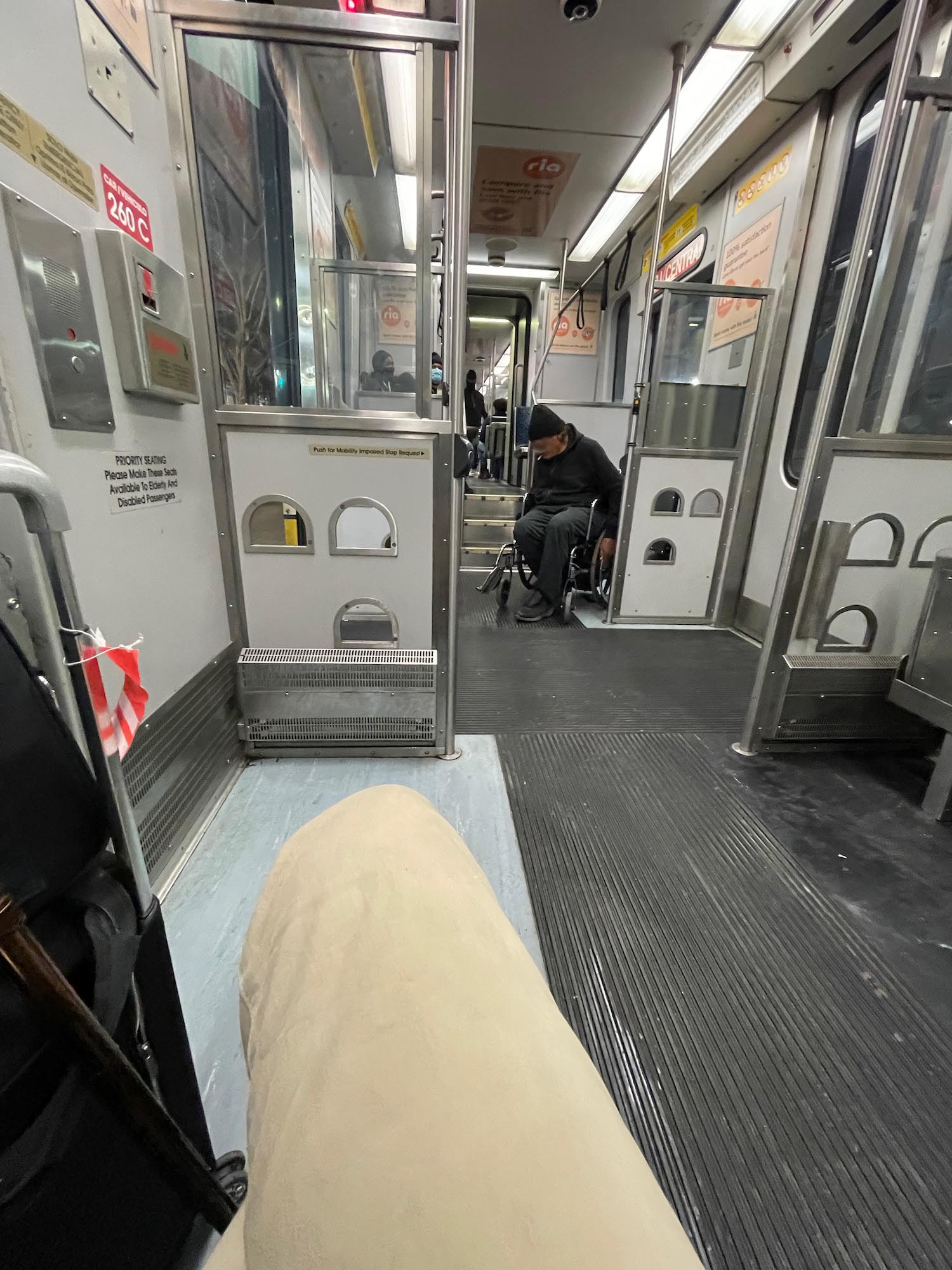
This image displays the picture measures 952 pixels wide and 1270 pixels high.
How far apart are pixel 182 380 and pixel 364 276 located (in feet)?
8.45

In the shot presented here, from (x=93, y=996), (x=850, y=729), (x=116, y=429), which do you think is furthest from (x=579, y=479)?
(x=93, y=996)

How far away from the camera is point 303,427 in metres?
1.83

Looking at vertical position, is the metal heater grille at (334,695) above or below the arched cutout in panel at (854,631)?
below

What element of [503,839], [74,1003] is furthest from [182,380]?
[503,839]

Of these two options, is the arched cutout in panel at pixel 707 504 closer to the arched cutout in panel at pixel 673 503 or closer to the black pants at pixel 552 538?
the arched cutout in panel at pixel 673 503

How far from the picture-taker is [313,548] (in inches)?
77.9

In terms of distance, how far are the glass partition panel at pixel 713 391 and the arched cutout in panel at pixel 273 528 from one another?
2.70m

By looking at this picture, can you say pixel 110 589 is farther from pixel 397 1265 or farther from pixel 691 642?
pixel 691 642

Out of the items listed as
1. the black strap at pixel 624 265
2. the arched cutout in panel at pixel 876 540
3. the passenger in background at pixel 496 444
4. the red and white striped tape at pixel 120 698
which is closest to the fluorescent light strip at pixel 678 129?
the black strap at pixel 624 265

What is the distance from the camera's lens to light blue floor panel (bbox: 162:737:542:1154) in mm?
1089

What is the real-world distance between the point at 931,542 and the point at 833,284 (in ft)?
7.02

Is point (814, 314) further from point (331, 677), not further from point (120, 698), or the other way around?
point (120, 698)

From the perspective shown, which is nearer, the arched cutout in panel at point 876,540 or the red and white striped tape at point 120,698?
the red and white striped tape at point 120,698

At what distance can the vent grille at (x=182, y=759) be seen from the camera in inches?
54.7
